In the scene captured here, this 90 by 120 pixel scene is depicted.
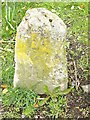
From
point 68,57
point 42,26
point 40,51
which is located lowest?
point 68,57

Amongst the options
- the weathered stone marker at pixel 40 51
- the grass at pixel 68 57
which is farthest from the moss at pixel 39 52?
the grass at pixel 68 57

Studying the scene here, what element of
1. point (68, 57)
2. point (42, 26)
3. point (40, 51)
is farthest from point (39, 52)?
point (68, 57)

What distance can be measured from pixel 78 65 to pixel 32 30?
0.78 m

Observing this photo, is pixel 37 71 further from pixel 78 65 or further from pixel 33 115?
pixel 78 65

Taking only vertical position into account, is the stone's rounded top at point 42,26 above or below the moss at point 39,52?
above

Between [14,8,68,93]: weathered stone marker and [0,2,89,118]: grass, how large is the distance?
0.12 metres

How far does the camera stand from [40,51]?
3100mm

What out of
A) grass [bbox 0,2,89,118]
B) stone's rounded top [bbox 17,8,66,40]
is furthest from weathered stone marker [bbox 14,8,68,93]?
grass [bbox 0,2,89,118]

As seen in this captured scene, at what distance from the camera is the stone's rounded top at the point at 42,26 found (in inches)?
120

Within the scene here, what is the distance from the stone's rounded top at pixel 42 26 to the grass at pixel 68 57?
19.9 inches

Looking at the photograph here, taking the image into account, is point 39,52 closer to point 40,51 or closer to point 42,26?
point 40,51

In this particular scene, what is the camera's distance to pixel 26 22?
3078mm

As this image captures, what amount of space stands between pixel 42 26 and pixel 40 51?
0.20m

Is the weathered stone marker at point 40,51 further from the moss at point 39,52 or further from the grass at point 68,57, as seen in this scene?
the grass at point 68,57
